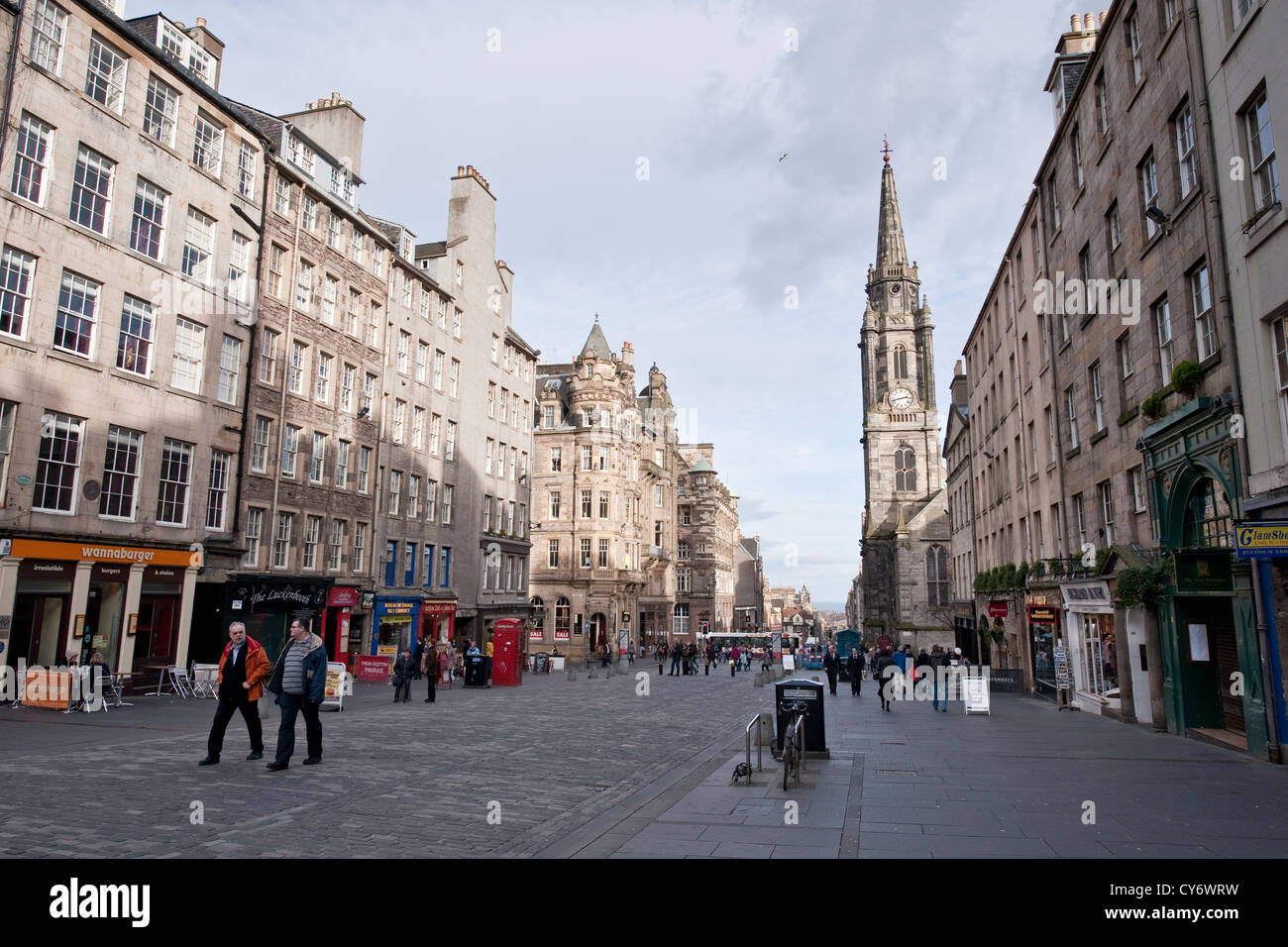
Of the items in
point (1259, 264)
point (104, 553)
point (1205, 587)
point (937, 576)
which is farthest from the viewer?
point (937, 576)

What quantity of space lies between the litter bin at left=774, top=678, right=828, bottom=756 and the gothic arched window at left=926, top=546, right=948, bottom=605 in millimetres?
64027

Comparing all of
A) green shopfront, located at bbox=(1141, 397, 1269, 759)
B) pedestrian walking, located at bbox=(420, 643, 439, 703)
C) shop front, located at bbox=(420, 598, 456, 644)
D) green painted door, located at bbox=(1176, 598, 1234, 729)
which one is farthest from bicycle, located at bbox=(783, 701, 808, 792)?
shop front, located at bbox=(420, 598, 456, 644)

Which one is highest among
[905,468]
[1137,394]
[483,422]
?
[905,468]

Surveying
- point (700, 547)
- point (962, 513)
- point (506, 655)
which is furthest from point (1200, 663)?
point (700, 547)

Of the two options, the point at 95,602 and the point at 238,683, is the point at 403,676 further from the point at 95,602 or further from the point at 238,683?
the point at 238,683

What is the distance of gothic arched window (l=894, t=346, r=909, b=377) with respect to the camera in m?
88.9

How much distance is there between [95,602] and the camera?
68.9ft

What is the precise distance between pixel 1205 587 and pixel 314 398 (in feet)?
88.0

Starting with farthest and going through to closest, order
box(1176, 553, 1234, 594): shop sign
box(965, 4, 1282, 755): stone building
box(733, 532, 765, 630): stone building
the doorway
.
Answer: box(733, 532, 765, 630): stone building
the doorway
box(965, 4, 1282, 755): stone building
box(1176, 553, 1234, 594): shop sign

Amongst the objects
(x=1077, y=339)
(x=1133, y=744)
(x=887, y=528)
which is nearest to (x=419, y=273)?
(x=1077, y=339)

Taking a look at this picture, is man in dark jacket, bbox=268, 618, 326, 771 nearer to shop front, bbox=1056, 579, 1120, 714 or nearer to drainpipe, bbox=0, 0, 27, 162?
drainpipe, bbox=0, 0, 27, 162

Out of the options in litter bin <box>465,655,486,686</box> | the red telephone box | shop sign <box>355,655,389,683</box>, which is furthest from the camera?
the red telephone box

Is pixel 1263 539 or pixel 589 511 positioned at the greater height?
pixel 589 511

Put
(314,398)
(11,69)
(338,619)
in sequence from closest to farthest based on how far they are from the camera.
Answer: (11,69) < (314,398) < (338,619)
